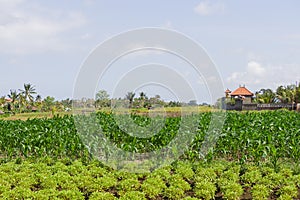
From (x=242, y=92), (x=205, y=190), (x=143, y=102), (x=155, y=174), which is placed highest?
(x=242, y=92)

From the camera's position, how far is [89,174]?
9680 millimetres

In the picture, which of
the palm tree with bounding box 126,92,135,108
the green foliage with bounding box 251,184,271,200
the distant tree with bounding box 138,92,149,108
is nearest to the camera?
the green foliage with bounding box 251,184,271,200

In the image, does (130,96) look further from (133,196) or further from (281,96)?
(281,96)

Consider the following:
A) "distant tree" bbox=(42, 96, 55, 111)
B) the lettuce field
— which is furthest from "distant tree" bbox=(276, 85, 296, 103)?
the lettuce field

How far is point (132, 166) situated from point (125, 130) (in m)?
6.81

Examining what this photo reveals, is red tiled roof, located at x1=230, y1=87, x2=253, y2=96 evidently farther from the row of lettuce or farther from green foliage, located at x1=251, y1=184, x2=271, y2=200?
green foliage, located at x1=251, y1=184, x2=271, y2=200

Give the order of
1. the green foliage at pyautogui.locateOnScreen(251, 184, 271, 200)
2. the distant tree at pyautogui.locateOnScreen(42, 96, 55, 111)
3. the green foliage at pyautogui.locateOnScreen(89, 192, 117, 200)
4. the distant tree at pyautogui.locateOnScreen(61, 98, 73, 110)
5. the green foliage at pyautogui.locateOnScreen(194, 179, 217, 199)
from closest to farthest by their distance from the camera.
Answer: the green foliage at pyautogui.locateOnScreen(89, 192, 117, 200), the green foliage at pyautogui.locateOnScreen(251, 184, 271, 200), the green foliage at pyautogui.locateOnScreen(194, 179, 217, 199), the distant tree at pyautogui.locateOnScreen(61, 98, 73, 110), the distant tree at pyautogui.locateOnScreen(42, 96, 55, 111)

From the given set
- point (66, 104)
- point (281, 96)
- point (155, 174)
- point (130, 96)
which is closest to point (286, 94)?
point (281, 96)

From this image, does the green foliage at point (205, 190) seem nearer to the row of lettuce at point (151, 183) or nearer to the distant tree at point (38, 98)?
the row of lettuce at point (151, 183)

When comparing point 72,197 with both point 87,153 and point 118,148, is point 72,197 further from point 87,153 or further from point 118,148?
point 118,148

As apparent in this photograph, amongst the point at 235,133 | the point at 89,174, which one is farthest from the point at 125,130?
the point at 89,174

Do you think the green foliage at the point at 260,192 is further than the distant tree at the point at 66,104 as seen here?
No

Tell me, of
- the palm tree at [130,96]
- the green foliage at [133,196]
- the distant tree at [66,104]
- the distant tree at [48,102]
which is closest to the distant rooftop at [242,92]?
the distant tree at [66,104]

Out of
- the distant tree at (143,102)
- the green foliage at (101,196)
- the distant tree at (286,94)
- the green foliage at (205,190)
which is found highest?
the distant tree at (286,94)
